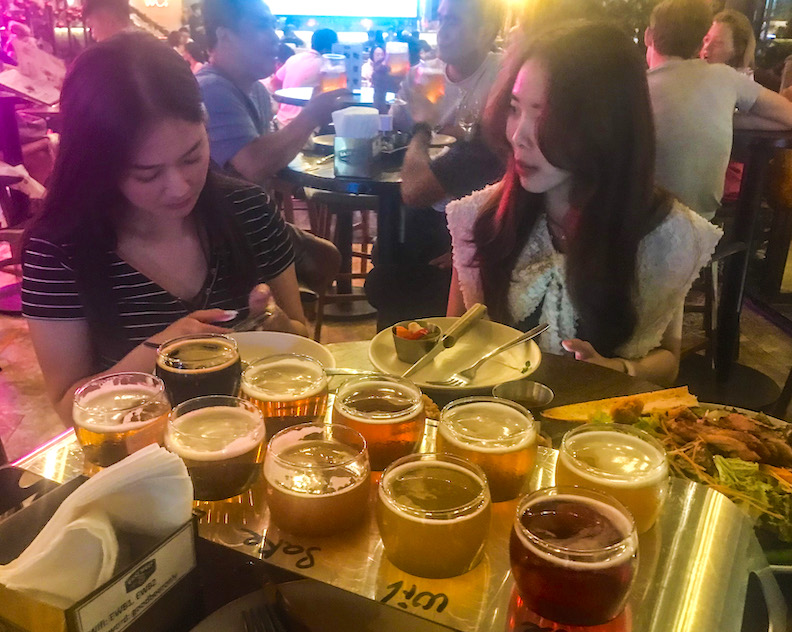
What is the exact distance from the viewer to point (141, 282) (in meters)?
1.87

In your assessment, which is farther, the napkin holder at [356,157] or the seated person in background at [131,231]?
the napkin holder at [356,157]

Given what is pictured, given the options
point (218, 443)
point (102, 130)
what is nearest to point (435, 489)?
point (218, 443)

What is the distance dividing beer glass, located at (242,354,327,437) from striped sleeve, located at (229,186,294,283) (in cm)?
98

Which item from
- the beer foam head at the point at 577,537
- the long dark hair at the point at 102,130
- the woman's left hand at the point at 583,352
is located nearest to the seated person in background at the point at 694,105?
the woman's left hand at the point at 583,352

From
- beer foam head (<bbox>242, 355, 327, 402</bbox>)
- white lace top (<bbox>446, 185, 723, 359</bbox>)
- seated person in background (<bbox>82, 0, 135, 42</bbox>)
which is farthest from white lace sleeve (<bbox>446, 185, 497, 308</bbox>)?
seated person in background (<bbox>82, 0, 135, 42</bbox>)

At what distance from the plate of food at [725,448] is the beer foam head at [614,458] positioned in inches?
11.2

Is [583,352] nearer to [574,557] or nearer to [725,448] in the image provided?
[725,448]

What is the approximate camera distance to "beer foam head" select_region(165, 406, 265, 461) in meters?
0.89

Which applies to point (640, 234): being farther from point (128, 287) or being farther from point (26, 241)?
point (26, 241)

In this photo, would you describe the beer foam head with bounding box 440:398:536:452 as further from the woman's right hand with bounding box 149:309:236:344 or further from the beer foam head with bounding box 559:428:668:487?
the woman's right hand with bounding box 149:309:236:344

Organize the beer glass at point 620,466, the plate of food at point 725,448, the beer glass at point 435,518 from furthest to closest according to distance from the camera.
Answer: the plate of food at point 725,448 < the beer glass at point 620,466 < the beer glass at point 435,518

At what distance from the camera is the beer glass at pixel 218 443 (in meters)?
0.88

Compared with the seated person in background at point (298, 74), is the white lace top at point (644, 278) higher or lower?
lower

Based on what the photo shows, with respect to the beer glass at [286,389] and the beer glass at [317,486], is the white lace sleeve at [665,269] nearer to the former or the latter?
the beer glass at [286,389]
